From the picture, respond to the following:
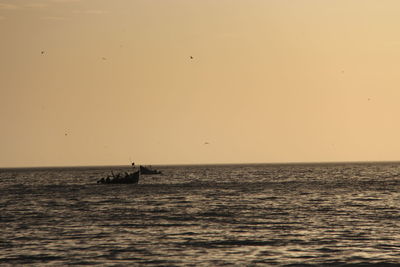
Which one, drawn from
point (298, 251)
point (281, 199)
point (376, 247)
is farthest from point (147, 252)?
point (281, 199)

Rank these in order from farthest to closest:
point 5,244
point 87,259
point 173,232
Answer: point 173,232 → point 5,244 → point 87,259

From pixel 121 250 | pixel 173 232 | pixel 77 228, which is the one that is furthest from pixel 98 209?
pixel 121 250

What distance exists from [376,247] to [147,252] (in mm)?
12213

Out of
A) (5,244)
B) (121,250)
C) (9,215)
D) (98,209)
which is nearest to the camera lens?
(121,250)

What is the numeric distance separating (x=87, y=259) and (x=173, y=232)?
12086mm

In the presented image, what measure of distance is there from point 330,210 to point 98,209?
2104 centimetres

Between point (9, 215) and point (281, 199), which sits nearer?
point (9, 215)

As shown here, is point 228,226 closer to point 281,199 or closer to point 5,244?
point 5,244

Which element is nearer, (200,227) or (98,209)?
(200,227)

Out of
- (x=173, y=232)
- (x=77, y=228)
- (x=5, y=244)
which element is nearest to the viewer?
(x=5, y=244)

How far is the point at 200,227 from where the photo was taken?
52.7 metres

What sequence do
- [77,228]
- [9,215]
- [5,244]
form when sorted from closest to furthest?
[5,244] → [77,228] → [9,215]

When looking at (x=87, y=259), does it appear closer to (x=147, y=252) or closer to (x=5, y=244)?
(x=147, y=252)

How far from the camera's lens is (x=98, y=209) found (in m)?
72.2
